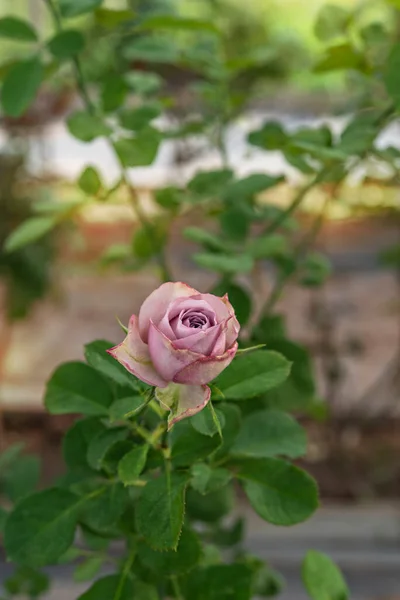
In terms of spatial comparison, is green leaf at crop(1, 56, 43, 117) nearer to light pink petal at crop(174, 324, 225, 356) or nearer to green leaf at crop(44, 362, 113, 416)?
green leaf at crop(44, 362, 113, 416)

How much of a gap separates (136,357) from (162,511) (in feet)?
0.40

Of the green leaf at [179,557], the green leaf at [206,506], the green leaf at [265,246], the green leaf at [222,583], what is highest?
the green leaf at [265,246]

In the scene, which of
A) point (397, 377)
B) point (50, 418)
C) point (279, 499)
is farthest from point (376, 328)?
point (279, 499)

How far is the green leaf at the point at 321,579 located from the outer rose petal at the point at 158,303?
0.97ft

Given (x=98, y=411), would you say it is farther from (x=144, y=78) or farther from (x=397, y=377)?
(x=397, y=377)

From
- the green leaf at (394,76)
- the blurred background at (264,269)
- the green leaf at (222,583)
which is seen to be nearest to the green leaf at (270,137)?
the blurred background at (264,269)

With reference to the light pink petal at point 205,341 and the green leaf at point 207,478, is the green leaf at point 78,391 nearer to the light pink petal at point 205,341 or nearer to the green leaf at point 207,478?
the green leaf at point 207,478

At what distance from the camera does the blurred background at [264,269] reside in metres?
0.79

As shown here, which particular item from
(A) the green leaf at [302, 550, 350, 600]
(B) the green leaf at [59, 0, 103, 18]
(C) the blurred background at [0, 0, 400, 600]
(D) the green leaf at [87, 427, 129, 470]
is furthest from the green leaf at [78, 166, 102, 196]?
(A) the green leaf at [302, 550, 350, 600]

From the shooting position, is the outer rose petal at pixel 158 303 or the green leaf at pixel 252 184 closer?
the outer rose petal at pixel 158 303

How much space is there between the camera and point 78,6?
523mm

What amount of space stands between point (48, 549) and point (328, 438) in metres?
1.25

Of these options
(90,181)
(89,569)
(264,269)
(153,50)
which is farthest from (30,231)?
(264,269)

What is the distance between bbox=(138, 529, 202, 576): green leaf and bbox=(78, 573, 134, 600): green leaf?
24 mm
